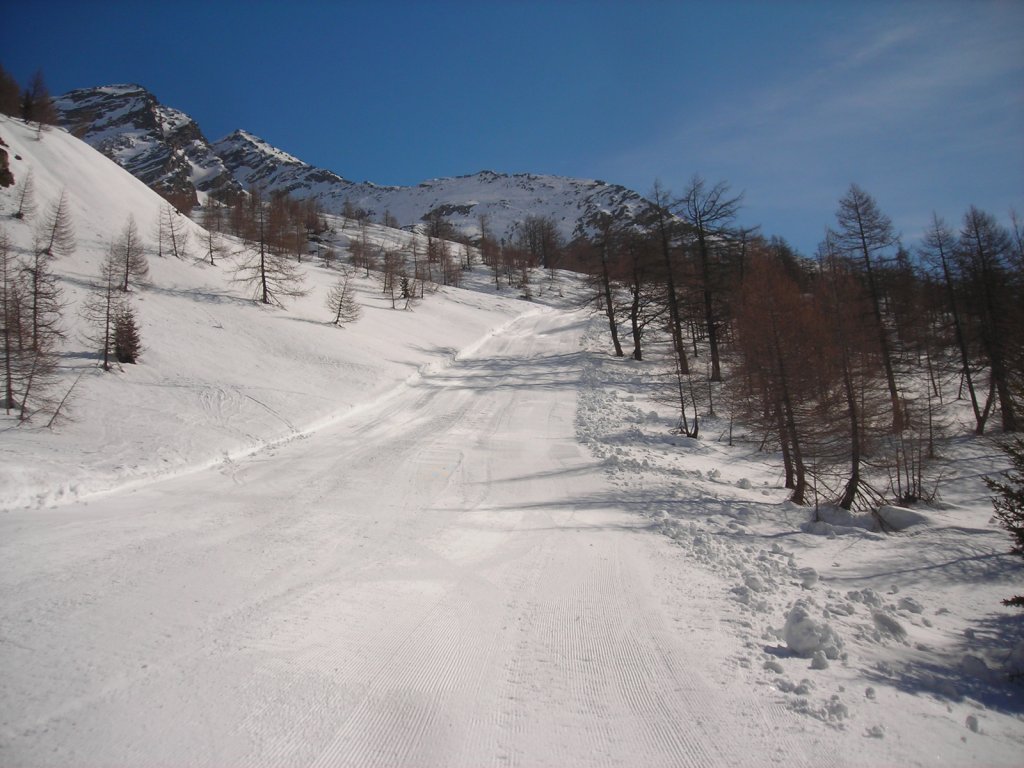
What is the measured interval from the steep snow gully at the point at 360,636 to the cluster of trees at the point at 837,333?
6183 mm

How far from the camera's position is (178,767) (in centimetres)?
318

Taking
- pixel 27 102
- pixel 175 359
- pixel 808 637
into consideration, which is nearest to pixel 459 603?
pixel 808 637

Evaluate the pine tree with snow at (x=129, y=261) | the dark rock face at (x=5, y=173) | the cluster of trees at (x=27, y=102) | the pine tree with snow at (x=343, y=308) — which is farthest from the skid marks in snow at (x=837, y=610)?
the cluster of trees at (x=27, y=102)

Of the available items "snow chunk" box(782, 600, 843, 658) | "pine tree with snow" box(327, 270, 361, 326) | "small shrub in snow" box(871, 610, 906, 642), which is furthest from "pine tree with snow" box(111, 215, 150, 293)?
"small shrub in snow" box(871, 610, 906, 642)

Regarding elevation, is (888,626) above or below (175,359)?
below

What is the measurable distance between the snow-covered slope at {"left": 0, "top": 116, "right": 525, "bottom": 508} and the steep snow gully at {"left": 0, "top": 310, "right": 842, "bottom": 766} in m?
1.77

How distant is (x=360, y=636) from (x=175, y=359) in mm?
18812

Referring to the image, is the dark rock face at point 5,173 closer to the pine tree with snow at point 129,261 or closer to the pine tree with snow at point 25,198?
the pine tree with snow at point 25,198

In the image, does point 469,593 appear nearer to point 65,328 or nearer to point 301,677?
point 301,677

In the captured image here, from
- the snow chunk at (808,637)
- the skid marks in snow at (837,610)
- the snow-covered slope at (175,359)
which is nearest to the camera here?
the skid marks in snow at (837,610)

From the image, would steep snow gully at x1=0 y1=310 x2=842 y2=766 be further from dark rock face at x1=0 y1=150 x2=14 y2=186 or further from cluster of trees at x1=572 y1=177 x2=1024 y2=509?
dark rock face at x1=0 y1=150 x2=14 y2=186

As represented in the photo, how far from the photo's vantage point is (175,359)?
18438 mm

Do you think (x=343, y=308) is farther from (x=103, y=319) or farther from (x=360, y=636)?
(x=360, y=636)

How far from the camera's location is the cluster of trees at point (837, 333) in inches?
446
